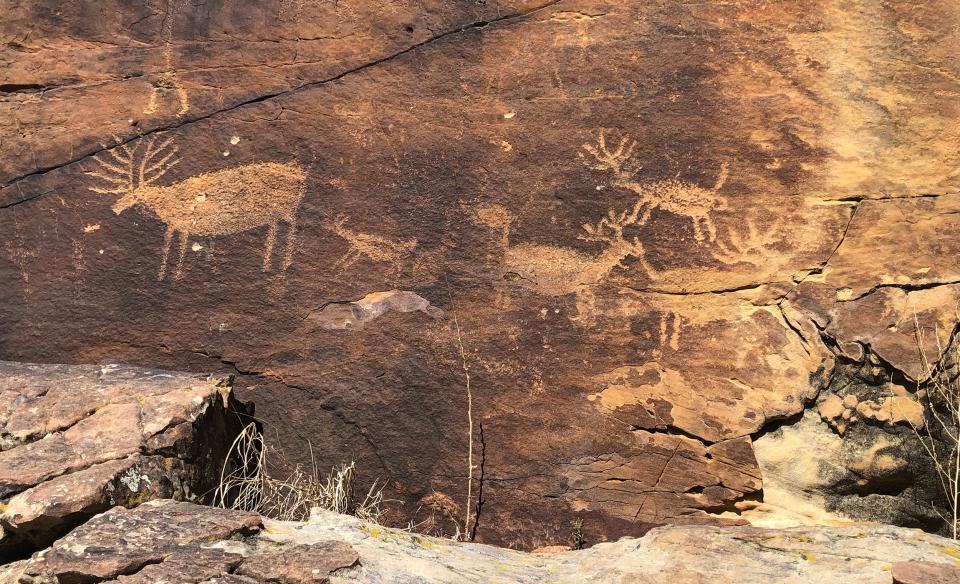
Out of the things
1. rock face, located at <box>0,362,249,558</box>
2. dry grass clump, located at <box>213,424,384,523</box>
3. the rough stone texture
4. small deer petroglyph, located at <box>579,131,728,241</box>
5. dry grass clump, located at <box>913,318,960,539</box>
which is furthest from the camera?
small deer petroglyph, located at <box>579,131,728,241</box>

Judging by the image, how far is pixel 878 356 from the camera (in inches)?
115

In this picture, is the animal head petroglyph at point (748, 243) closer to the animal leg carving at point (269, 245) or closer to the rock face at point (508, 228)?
the rock face at point (508, 228)

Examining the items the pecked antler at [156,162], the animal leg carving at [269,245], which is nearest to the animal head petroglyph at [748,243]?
the animal leg carving at [269,245]

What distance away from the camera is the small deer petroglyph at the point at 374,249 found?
10.8 ft

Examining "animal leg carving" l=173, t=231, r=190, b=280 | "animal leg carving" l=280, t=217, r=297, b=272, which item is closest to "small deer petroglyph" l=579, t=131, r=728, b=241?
"animal leg carving" l=280, t=217, r=297, b=272

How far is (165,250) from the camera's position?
3369mm

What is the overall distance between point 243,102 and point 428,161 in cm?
75

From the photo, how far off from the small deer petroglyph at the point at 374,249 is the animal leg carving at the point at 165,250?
63cm

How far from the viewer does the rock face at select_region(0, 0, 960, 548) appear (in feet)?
9.94

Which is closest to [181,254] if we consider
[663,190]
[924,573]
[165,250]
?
[165,250]

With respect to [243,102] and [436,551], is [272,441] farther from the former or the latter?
[243,102]

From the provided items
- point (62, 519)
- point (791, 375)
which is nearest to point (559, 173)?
point (791, 375)

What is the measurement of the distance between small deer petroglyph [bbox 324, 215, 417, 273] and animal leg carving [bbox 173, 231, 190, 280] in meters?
0.56

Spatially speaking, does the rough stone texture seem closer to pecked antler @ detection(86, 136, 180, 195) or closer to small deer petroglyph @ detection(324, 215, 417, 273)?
small deer petroglyph @ detection(324, 215, 417, 273)
